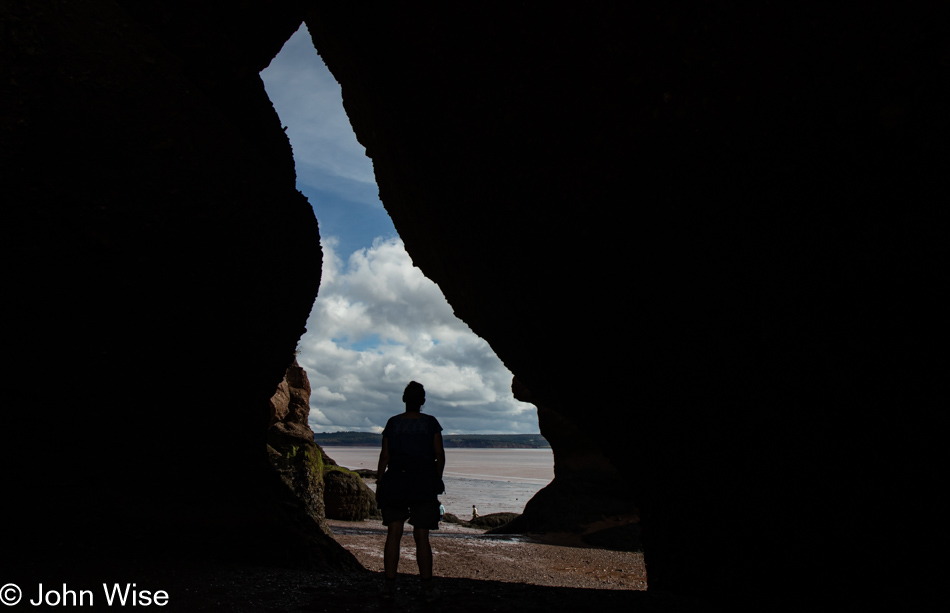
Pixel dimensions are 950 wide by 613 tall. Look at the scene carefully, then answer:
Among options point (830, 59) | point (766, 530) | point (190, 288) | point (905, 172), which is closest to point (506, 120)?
point (830, 59)

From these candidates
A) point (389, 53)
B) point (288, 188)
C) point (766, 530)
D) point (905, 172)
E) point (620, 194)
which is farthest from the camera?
point (288, 188)

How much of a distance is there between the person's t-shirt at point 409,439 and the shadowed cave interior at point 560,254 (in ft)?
6.04

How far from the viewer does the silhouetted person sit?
4.30m

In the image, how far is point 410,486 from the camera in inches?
170

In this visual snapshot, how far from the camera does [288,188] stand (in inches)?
258

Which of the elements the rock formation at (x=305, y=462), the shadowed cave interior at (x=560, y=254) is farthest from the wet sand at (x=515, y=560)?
the shadowed cave interior at (x=560, y=254)

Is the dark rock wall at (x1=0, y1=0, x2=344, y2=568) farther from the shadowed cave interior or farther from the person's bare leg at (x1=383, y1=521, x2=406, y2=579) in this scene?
the person's bare leg at (x1=383, y1=521, x2=406, y2=579)

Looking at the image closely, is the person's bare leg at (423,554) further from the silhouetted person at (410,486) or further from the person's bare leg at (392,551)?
the person's bare leg at (392,551)

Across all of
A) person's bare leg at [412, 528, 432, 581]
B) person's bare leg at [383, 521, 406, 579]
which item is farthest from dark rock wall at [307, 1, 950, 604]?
person's bare leg at [383, 521, 406, 579]

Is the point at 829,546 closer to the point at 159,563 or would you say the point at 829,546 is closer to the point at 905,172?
the point at 905,172

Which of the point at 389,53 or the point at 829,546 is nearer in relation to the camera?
the point at 829,546

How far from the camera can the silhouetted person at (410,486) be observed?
430 cm

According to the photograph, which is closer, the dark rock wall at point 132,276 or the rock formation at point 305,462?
the dark rock wall at point 132,276

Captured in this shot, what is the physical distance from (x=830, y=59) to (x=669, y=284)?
6.09ft
